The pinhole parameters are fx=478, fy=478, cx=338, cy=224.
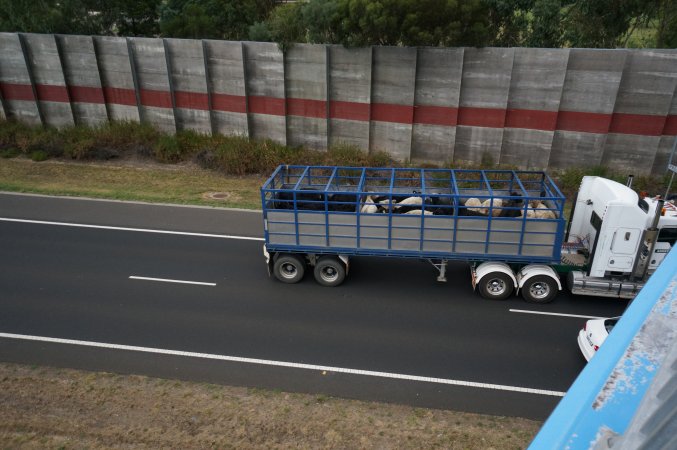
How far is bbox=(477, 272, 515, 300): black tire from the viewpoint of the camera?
11.3m

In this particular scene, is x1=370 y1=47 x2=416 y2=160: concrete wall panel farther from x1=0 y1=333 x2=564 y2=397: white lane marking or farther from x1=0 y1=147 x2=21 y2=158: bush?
x1=0 y1=147 x2=21 y2=158: bush

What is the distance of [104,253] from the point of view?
45.3ft

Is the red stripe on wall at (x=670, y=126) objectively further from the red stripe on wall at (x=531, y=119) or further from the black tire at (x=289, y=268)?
the black tire at (x=289, y=268)

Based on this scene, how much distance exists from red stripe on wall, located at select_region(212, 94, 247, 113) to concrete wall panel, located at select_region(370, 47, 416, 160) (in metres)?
5.80

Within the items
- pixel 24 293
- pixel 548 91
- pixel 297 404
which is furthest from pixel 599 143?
pixel 24 293

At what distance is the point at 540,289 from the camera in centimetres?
1128

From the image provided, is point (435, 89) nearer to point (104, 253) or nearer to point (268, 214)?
point (268, 214)

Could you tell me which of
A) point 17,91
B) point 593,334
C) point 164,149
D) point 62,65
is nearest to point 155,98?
point 164,149

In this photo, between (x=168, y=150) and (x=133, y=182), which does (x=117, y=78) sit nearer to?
(x=168, y=150)

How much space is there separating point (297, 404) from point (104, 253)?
850 centimetres

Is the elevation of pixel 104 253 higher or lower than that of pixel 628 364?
lower

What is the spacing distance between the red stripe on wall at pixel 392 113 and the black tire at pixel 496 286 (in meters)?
9.94

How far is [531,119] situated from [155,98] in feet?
53.8

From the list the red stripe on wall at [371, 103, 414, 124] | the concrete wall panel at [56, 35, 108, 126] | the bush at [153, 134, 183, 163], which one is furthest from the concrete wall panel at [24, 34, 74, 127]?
the red stripe on wall at [371, 103, 414, 124]
